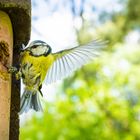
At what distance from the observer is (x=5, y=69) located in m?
2.78

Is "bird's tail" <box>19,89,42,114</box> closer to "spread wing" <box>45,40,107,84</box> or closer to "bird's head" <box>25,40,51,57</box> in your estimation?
"spread wing" <box>45,40,107,84</box>

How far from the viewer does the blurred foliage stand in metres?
7.30

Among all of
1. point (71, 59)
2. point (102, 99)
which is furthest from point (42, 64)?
point (102, 99)

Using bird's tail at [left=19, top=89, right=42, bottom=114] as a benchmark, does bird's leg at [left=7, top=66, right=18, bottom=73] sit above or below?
above

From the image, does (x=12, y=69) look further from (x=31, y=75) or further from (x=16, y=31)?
(x=16, y=31)

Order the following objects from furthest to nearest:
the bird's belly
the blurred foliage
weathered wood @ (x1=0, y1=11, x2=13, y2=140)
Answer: the blurred foliage
the bird's belly
weathered wood @ (x1=0, y1=11, x2=13, y2=140)

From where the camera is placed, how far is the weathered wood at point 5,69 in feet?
8.79

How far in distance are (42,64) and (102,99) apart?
5.15 m

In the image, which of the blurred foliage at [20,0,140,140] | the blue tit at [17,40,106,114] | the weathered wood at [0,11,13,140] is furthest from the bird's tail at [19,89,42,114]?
the blurred foliage at [20,0,140,140]

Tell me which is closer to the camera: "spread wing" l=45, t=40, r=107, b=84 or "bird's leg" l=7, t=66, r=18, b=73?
"bird's leg" l=7, t=66, r=18, b=73

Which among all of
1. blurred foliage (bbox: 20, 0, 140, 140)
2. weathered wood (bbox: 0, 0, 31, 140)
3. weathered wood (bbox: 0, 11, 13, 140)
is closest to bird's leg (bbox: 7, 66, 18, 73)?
weathered wood (bbox: 0, 11, 13, 140)

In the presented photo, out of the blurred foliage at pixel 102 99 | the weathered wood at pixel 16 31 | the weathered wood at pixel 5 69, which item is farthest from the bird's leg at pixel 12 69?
the blurred foliage at pixel 102 99

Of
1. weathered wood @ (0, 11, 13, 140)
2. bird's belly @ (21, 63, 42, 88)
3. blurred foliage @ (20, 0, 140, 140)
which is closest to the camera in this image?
weathered wood @ (0, 11, 13, 140)

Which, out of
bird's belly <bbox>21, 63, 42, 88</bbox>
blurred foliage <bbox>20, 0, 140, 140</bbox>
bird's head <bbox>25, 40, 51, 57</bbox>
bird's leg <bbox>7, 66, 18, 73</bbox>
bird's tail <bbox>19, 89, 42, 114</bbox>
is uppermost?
bird's head <bbox>25, 40, 51, 57</bbox>
